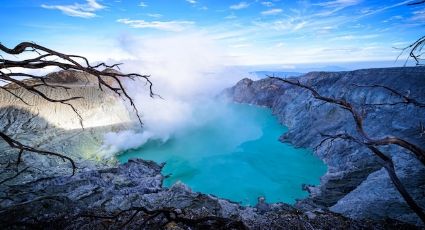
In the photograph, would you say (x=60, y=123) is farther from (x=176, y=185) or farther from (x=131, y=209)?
(x=131, y=209)

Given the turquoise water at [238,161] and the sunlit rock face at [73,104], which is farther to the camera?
the sunlit rock face at [73,104]

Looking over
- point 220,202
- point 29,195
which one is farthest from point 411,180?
point 29,195

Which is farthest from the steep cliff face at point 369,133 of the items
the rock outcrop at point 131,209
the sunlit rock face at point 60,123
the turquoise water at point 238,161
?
the sunlit rock face at point 60,123

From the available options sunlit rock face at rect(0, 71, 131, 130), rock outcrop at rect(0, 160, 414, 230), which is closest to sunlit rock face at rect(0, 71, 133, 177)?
sunlit rock face at rect(0, 71, 131, 130)

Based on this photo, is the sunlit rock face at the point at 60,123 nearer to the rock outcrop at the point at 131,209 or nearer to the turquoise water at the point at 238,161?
the turquoise water at the point at 238,161

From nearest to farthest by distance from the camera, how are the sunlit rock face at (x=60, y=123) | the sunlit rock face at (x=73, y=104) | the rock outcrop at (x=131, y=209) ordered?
the rock outcrop at (x=131, y=209)
the sunlit rock face at (x=60, y=123)
the sunlit rock face at (x=73, y=104)

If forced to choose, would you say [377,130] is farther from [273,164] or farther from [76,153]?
[76,153]

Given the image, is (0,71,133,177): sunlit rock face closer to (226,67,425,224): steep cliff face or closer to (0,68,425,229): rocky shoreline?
(0,68,425,229): rocky shoreline
